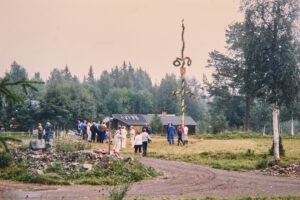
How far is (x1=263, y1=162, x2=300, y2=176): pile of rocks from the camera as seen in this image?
1548cm

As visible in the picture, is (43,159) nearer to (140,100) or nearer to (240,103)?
(240,103)

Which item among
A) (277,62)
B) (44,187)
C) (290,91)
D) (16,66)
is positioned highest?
(16,66)

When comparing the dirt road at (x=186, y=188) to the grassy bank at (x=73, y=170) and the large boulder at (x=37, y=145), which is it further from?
the large boulder at (x=37, y=145)

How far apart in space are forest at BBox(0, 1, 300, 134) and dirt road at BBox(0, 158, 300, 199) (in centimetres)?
324

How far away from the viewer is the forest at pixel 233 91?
17.5 metres

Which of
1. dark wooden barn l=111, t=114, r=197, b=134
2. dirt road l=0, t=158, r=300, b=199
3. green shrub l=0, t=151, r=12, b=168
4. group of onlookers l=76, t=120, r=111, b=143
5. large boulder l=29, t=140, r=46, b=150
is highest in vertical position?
dark wooden barn l=111, t=114, r=197, b=134

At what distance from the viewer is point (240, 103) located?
5678 centimetres

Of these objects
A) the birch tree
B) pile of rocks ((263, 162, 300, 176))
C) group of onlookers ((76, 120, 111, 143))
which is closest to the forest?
the birch tree

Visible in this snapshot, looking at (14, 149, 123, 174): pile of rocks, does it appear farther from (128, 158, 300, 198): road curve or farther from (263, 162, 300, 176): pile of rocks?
(263, 162, 300, 176): pile of rocks

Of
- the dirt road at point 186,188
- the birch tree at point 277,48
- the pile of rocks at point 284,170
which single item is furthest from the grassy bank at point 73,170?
the birch tree at point 277,48

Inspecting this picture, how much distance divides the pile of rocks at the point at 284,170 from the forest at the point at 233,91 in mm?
3170

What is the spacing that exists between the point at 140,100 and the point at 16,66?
43062 mm

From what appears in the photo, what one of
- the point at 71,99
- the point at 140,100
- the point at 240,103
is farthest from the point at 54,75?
the point at 240,103

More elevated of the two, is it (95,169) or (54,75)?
(54,75)
